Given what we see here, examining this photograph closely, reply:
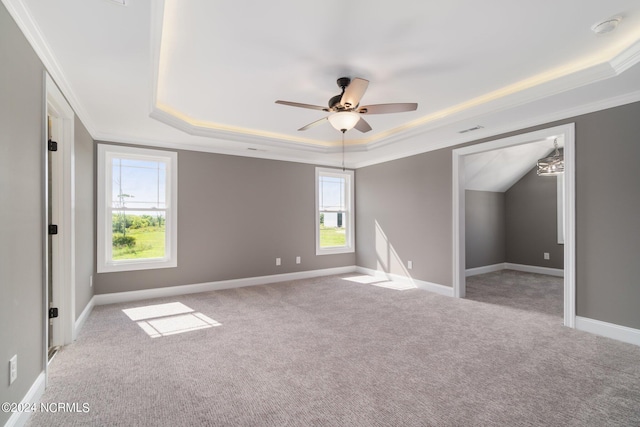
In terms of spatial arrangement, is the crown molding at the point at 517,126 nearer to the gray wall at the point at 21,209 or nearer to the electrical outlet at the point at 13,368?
the gray wall at the point at 21,209

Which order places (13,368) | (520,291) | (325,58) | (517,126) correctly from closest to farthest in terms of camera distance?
(13,368), (325,58), (517,126), (520,291)

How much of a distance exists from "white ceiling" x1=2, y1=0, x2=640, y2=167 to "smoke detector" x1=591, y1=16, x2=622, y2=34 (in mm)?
32

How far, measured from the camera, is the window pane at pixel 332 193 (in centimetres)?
638

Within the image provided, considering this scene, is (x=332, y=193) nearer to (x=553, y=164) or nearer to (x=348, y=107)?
(x=348, y=107)

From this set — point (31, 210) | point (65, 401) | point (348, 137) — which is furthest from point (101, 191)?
point (348, 137)

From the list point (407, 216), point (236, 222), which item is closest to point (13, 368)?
point (236, 222)

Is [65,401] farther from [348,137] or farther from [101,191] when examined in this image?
[348,137]

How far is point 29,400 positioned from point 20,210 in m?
1.18

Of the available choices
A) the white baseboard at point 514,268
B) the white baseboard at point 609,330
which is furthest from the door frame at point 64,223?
the white baseboard at point 514,268

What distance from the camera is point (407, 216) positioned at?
5.45 metres

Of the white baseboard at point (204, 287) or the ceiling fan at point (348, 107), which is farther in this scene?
the white baseboard at point (204, 287)

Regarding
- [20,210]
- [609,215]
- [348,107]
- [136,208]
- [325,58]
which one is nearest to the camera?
[20,210]

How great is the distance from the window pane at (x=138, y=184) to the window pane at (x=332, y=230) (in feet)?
9.92

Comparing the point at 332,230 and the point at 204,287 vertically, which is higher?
the point at 332,230
